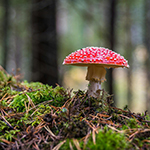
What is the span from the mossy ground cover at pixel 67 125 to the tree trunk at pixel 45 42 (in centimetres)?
258

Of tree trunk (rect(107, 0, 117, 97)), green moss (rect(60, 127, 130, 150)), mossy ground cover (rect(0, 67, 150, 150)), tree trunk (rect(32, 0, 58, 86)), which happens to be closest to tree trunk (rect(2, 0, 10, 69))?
tree trunk (rect(32, 0, 58, 86))

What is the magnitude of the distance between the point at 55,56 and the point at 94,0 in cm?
537

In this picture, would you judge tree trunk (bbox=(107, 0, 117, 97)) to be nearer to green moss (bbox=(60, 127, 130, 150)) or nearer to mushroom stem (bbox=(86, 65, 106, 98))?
mushroom stem (bbox=(86, 65, 106, 98))

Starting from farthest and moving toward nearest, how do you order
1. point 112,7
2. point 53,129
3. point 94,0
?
point 94,0 → point 112,7 → point 53,129

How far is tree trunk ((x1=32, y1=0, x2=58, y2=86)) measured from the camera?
14.8 feet

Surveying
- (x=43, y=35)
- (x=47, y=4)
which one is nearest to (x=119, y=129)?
(x=43, y=35)

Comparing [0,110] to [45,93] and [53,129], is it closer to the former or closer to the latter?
[45,93]

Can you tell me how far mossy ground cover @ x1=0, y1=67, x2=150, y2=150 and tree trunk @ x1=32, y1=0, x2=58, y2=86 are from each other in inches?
101

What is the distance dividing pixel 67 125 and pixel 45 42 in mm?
3727

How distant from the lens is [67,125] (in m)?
1.31

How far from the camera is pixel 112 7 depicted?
204 inches

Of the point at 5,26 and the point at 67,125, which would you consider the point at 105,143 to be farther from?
the point at 5,26

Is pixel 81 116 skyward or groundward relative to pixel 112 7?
groundward

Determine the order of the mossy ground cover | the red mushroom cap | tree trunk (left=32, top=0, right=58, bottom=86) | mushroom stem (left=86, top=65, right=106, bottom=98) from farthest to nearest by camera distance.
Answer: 1. tree trunk (left=32, top=0, right=58, bottom=86)
2. mushroom stem (left=86, top=65, right=106, bottom=98)
3. the red mushroom cap
4. the mossy ground cover
